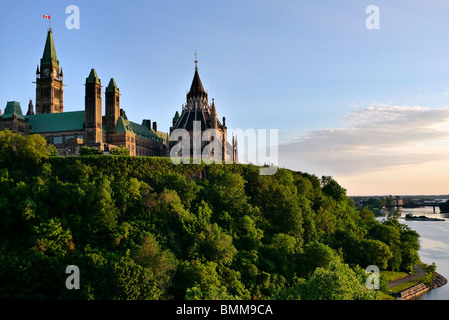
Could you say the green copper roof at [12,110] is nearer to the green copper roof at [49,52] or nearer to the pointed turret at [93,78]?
the pointed turret at [93,78]

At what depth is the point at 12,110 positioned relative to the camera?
95.4 m

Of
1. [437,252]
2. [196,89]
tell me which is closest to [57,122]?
[196,89]

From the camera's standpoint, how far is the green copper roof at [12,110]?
94.8 meters

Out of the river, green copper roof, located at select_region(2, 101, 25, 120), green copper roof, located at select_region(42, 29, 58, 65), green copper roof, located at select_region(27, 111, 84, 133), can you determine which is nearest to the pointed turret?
green copper roof, located at select_region(27, 111, 84, 133)

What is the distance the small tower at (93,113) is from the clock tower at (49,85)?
31.7 m

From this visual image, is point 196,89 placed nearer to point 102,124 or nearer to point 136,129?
point 136,129

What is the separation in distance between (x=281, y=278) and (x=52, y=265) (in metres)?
26.9

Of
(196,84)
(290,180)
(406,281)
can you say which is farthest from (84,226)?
(196,84)

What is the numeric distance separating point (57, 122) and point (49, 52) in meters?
35.7

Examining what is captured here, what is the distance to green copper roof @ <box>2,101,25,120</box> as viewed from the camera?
9479cm

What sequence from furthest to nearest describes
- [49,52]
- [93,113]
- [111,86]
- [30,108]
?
1. [49,52]
2. [30,108]
3. [111,86]
4. [93,113]

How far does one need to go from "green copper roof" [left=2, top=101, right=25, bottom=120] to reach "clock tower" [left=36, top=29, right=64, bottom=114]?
20446 mm

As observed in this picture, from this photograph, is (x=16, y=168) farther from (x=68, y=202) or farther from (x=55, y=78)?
(x=55, y=78)

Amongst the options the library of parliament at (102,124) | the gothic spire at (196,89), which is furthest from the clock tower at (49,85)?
the gothic spire at (196,89)
